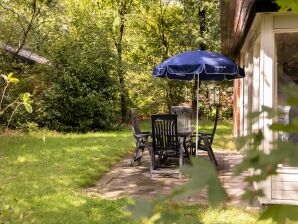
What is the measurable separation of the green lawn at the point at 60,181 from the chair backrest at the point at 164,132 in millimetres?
1134

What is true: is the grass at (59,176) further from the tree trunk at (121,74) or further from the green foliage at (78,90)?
the tree trunk at (121,74)

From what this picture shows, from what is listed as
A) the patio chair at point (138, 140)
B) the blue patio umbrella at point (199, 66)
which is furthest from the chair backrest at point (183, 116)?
the blue patio umbrella at point (199, 66)

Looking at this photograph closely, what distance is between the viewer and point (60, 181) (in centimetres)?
660

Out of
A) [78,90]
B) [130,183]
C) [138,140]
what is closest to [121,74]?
[78,90]

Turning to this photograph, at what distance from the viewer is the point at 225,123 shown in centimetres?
1956

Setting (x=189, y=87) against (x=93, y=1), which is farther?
(x=93, y=1)

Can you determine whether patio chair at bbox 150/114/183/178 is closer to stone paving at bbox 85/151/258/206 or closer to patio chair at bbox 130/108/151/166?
stone paving at bbox 85/151/258/206

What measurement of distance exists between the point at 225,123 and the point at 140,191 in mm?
13903

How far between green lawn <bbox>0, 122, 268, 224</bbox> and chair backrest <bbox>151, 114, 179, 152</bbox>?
1134mm

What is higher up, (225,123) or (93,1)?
(93,1)

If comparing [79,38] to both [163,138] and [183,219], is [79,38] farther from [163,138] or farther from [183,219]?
[183,219]

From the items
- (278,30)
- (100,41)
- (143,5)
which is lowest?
(278,30)

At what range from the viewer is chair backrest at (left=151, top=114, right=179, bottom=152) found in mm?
6957

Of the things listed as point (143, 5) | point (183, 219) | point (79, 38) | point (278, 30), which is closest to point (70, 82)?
point (79, 38)
